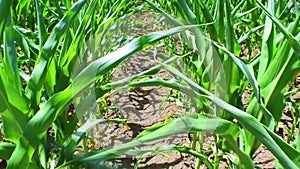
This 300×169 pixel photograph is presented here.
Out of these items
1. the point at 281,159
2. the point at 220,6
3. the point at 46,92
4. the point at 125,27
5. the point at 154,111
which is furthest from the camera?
the point at 125,27

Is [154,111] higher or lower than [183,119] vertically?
lower

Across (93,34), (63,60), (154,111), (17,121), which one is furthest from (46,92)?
(154,111)

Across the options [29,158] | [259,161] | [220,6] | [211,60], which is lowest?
[259,161]

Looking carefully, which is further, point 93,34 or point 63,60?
point 93,34

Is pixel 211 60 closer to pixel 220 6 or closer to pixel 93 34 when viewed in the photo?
pixel 220 6

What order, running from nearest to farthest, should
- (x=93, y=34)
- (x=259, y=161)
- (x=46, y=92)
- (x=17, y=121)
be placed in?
1. (x=17, y=121)
2. (x=46, y=92)
3. (x=259, y=161)
4. (x=93, y=34)

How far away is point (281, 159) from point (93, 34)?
943 millimetres

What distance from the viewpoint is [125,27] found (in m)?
2.27

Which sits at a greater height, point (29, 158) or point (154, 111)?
point (29, 158)

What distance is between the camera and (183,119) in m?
0.70

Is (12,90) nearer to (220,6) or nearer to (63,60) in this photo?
(63,60)

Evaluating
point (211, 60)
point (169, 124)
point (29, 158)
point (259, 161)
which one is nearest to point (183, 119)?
point (169, 124)

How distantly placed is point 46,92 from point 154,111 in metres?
0.82

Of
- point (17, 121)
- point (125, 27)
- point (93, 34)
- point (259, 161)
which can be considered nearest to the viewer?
point (17, 121)
